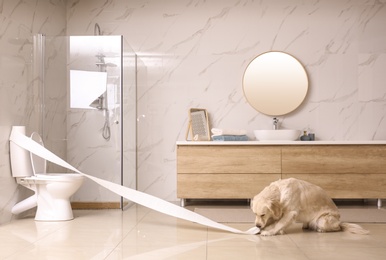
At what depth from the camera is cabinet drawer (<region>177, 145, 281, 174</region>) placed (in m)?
5.40

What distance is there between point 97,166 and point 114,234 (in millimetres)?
1408

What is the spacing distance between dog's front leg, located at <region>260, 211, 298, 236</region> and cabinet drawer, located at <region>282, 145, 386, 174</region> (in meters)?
1.69

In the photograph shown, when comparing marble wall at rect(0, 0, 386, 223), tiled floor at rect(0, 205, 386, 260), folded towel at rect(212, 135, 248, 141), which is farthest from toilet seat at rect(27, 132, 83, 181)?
folded towel at rect(212, 135, 248, 141)

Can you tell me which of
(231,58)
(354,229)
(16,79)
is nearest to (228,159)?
(231,58)

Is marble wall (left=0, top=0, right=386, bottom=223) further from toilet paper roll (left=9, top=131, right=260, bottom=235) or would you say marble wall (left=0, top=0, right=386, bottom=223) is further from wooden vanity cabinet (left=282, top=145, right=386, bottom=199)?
toilet paper roll (left=9, top=131, right=260, bottom=235)

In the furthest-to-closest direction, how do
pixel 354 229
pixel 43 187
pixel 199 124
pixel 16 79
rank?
pixel 199 124 < pixel 16 79 < pixel 43 187 < pixel 354 229

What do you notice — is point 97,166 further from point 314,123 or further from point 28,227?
point 314,123

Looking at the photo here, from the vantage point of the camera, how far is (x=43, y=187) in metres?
4.47

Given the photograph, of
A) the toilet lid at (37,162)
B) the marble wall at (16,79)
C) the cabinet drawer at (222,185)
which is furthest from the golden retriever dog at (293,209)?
the marble wall at (16,79)

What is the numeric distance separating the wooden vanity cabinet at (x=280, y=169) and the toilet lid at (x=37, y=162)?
58.3 inches

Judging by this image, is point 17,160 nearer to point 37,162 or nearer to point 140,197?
point 37,162

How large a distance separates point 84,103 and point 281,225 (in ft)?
8.15

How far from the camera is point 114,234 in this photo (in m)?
3.83

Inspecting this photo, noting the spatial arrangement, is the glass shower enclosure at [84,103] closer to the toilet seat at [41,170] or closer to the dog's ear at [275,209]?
the toilet seat at [41,170]
